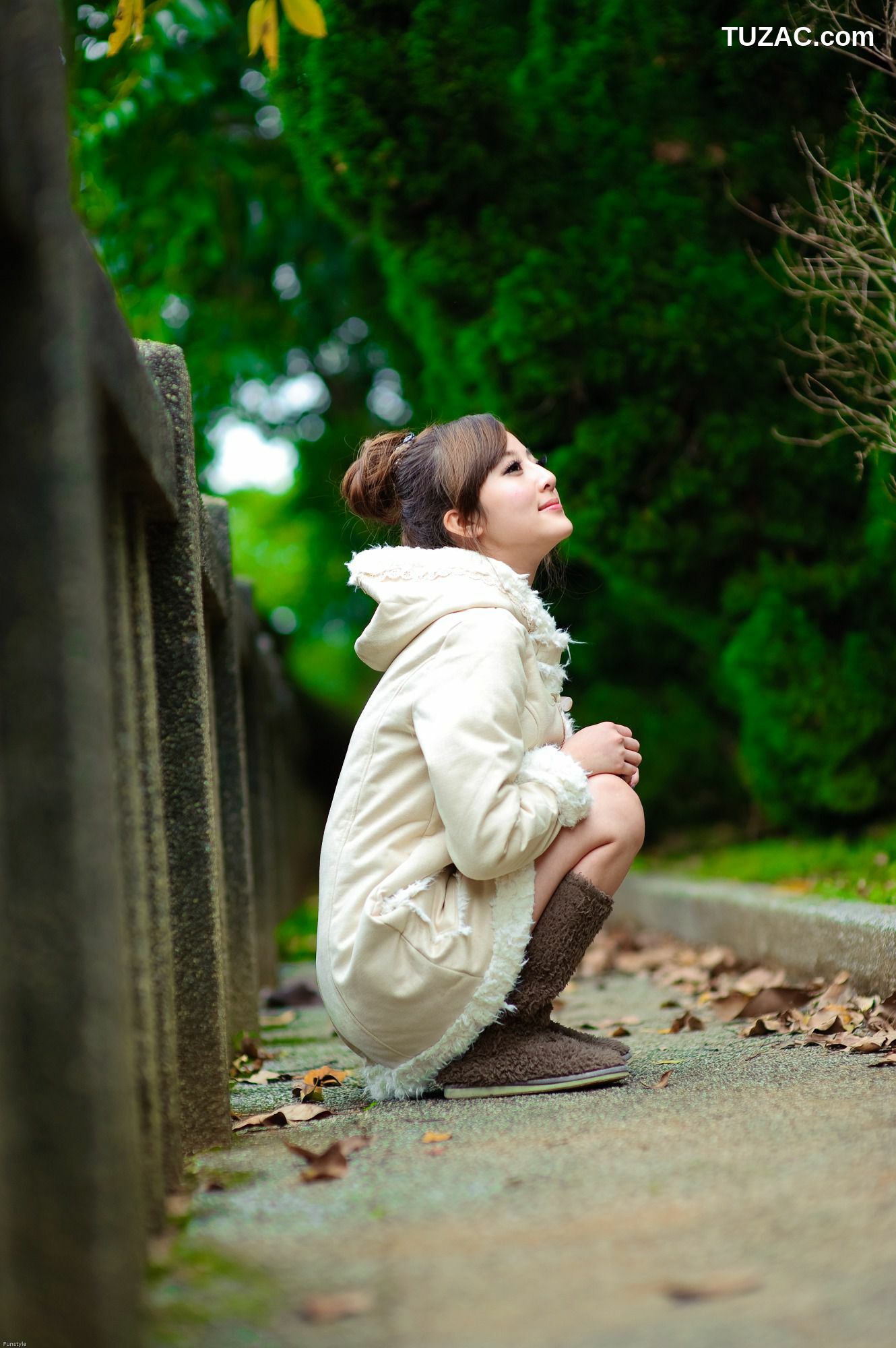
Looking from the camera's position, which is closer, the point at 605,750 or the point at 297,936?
the point at 605,750

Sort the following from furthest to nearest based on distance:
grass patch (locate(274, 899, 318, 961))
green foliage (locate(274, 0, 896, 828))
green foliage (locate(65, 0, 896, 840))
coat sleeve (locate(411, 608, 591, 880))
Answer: grass patch (locate(274, 899, 318, 961))
green foliage (locate(274, 0, 896, 828))
green foliage (locate(65, 0, 896, 840))
coat sleeve (locate(411, 608, 591, 880))

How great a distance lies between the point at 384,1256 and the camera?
4.71 feet

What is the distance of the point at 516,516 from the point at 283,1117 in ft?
4.19

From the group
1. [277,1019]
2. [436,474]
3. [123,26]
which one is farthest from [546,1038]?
[123,26]

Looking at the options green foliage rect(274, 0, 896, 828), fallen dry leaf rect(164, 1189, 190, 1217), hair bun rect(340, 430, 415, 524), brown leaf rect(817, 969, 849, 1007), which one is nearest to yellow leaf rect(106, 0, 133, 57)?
hair bun rect(340, 430, 415, 524)

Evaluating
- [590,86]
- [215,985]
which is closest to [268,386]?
[590,86]

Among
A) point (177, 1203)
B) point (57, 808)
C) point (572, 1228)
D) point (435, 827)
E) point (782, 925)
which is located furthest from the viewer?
point (782, 925)

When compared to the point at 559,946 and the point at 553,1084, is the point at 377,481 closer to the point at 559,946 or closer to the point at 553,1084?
the point at 559,946

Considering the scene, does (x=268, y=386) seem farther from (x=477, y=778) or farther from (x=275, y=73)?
(x=477, y=778)

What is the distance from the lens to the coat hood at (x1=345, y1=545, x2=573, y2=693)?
8.29 feet

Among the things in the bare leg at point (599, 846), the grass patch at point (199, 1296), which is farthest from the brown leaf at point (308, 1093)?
the grass patch at point (199, 1296)

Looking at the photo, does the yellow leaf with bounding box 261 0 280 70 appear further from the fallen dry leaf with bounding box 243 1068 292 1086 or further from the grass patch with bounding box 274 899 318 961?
the grass patch with bounding box 274 899 318 961

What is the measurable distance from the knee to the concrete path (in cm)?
49

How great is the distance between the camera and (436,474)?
111 inches
